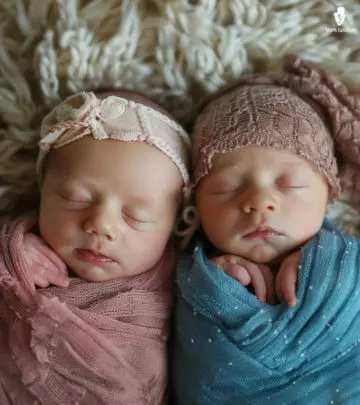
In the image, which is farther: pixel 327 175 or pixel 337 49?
pixel 337 49

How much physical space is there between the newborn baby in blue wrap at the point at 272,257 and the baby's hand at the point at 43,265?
0.71 feet

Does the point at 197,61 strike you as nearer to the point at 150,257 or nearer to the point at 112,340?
the point at 150,257

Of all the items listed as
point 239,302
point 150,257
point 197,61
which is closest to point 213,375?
point 239,302

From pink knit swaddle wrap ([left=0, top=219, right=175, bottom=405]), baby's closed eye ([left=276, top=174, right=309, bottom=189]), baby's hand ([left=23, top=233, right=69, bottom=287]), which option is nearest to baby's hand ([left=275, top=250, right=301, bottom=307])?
baby's closed eye ([left=276, top=174, right=309, bottom=189])

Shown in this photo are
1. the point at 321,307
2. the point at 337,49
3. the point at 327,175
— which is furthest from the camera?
the point at 337,49

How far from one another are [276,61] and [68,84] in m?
0.43

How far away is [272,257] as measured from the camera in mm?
1038

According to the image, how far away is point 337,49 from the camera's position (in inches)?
47.1

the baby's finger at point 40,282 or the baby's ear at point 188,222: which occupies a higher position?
the baby's ear at point 188,222

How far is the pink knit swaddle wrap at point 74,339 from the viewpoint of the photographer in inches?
37.7

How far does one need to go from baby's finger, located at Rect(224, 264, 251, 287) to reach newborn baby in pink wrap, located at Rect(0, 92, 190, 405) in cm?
14

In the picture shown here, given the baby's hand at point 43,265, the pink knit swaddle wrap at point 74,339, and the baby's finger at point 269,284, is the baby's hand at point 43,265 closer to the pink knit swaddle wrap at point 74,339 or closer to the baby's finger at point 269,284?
the pink knit swaddle wrap at point 74,339

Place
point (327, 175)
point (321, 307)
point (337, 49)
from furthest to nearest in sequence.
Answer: point (337, 49), point (327, 175), point (321, 307)

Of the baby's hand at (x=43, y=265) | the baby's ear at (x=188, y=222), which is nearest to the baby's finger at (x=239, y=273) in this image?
the baby's ear at (x=188, y=222)
